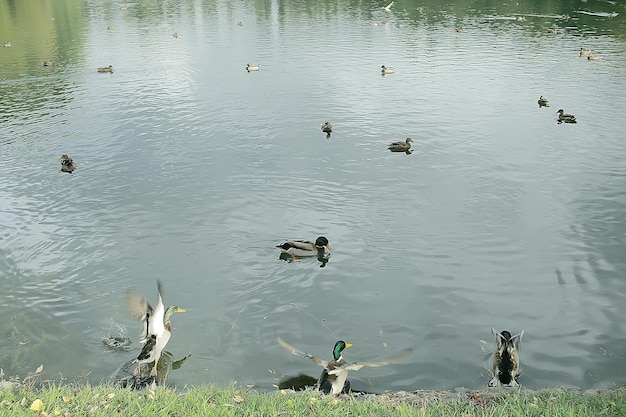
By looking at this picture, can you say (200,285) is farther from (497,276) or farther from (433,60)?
(433,60)

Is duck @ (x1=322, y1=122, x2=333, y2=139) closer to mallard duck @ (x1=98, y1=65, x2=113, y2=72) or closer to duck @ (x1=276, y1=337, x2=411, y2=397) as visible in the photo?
duck @ (x1=276, y1=337, x2=411, y2=397)

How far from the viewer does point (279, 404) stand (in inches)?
333

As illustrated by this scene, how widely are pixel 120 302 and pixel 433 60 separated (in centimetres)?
2980

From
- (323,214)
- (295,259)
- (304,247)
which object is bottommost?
(295,259)

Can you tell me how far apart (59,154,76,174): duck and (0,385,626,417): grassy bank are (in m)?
13.9

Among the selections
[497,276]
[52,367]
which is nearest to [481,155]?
[497,276]

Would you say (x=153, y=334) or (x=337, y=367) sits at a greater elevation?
(x=153, y=334)

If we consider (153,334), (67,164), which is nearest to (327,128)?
(67,164)

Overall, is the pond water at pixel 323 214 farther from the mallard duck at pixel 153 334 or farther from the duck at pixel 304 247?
the mallard duck at pixel 153 334

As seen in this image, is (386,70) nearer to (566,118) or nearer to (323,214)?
(566,118)

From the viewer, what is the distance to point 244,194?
1939 cm

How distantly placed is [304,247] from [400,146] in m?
8.74

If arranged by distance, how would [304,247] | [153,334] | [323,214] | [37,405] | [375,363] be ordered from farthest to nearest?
[323,214], [304,247], [153,334], [375,363], [37,405]

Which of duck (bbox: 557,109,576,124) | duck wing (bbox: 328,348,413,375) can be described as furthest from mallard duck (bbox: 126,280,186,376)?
duck (bbox: 557,109,576,124)
